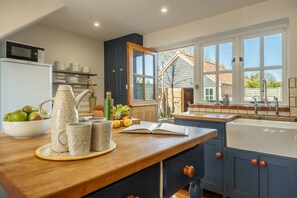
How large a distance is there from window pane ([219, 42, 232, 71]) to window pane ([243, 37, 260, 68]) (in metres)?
0.20

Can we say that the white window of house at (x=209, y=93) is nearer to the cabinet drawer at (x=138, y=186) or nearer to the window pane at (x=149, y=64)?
the window pane at (x=149, y=64)

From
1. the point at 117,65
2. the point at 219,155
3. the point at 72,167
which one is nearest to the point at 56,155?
the point at 72,167

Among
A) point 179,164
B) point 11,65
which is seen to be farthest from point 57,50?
point 179,164

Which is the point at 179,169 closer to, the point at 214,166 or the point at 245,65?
the point at 214,166

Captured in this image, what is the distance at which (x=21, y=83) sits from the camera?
220 cm

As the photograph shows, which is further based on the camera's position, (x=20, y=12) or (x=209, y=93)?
(x=209, y=93)

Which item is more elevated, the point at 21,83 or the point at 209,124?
the point at 21,83

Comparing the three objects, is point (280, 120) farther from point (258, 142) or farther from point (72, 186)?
point (72, 186)

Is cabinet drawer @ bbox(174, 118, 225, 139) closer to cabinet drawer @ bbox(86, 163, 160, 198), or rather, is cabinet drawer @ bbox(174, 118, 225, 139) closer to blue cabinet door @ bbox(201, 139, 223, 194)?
blue cabinet door @ bbox(201, 139, 223, 194)

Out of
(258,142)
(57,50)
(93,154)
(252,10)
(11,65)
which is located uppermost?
(252,10)

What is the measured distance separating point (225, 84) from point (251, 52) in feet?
1.83

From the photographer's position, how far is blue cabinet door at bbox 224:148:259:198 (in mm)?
1751

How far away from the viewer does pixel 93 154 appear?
632mm

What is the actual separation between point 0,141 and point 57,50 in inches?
109
